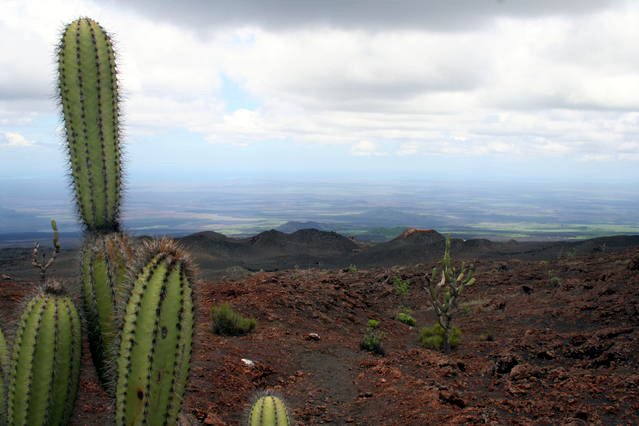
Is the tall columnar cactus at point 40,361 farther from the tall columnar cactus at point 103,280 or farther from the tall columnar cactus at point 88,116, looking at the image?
the tall columnar cactus at point 88,116

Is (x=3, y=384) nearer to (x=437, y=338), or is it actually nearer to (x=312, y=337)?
(x=312, y=337)

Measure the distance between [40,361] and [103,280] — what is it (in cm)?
88

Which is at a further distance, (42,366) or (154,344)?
(42,366)

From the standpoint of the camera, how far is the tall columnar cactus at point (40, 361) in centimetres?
436

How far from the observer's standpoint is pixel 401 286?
76.5ft

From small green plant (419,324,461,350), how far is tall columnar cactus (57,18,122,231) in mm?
9920

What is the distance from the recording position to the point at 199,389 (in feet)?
26.6

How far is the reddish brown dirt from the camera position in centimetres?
767

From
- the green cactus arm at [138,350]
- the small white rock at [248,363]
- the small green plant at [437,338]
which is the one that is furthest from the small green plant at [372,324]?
the green cactus arm at [138,350]

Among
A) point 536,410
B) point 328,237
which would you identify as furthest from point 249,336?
point 328,237

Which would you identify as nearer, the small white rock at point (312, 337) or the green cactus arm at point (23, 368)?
the green cactus arm at point (23, 368)

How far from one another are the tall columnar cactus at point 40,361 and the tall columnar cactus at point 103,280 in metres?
0.43

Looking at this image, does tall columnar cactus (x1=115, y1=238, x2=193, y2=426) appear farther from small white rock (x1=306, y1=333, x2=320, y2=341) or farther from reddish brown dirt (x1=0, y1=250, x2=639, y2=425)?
small white rock (x1=306, y1=333, x2=320, y2=341)

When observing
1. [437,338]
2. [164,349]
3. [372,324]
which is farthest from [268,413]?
[372,324]
